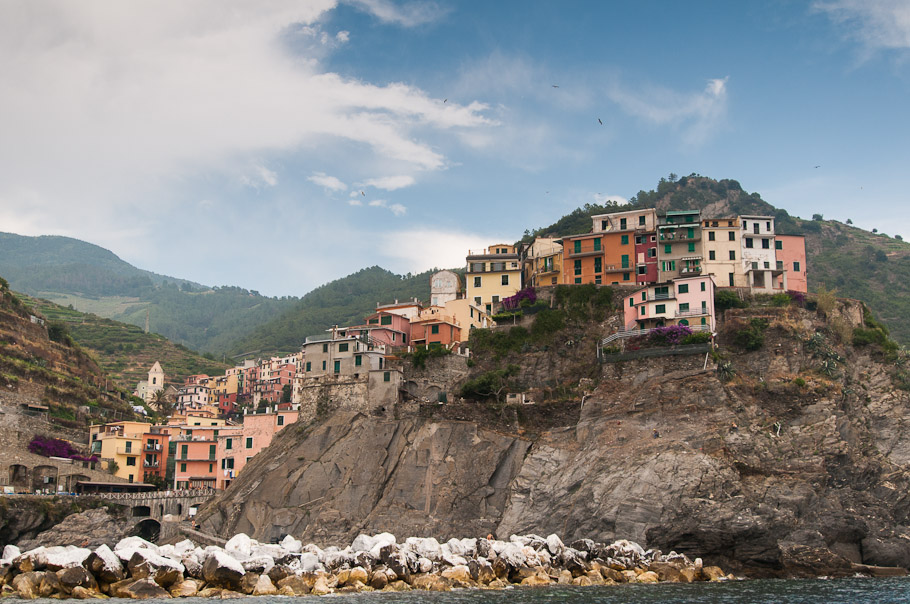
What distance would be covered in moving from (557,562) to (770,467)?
1402cm

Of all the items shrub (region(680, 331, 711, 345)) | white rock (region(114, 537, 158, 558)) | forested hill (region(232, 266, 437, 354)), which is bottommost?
white rock (region(114, 537, 158, 558))

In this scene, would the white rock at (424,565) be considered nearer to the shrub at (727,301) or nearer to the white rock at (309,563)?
the white rock at (309,563)

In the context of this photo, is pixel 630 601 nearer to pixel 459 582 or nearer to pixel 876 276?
pixel 459 582

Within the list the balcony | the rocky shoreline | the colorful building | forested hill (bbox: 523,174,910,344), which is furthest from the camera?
forested hill (bbox: 523,174,910,344)

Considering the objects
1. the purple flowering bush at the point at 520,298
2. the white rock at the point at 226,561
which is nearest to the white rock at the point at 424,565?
the white rock at the point at 226,561

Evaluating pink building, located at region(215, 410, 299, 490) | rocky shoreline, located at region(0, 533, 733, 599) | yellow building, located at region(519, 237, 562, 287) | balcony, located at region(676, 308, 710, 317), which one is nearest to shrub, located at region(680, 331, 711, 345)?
balcony, located at region(676, 308, 710, 317)

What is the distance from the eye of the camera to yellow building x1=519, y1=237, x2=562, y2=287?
7400 centimetres

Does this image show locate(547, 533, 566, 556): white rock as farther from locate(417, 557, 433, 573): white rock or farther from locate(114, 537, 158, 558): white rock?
locate(114, 537, 158, 558): white rock

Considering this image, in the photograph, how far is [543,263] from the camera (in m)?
75.6

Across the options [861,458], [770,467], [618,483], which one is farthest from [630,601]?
[861,458]

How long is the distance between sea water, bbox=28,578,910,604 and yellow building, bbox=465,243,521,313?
110ft

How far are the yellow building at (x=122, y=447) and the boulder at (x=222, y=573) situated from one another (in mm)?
34264

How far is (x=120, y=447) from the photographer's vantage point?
76.1 m

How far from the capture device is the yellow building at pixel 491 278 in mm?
75875
